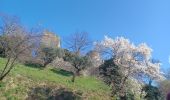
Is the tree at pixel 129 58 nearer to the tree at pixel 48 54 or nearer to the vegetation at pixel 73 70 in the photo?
the vegetation at pixel 73 70

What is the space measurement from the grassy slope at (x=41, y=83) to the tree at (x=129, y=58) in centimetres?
518

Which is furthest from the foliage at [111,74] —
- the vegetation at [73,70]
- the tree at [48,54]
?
the tree at [48,54]

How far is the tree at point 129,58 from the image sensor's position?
5700cm

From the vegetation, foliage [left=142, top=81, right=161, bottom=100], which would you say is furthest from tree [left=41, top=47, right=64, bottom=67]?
foliage [left=142, top=81, right=161, bottom=100]

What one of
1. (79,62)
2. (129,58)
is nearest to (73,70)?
(79,62)

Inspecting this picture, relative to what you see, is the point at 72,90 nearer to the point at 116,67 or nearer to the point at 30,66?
the point at 30,66

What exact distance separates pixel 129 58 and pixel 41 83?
72.6ft

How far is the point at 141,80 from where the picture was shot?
5772 centimetres

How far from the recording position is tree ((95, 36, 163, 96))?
57.0 meters

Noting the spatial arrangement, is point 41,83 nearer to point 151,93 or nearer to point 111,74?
point 111,74

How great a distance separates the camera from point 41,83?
40969 millimetres

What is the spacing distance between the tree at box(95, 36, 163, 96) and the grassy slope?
518cm

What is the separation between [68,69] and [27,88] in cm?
1754

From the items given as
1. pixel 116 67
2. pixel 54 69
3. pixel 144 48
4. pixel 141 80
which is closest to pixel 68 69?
pixel 54 69
